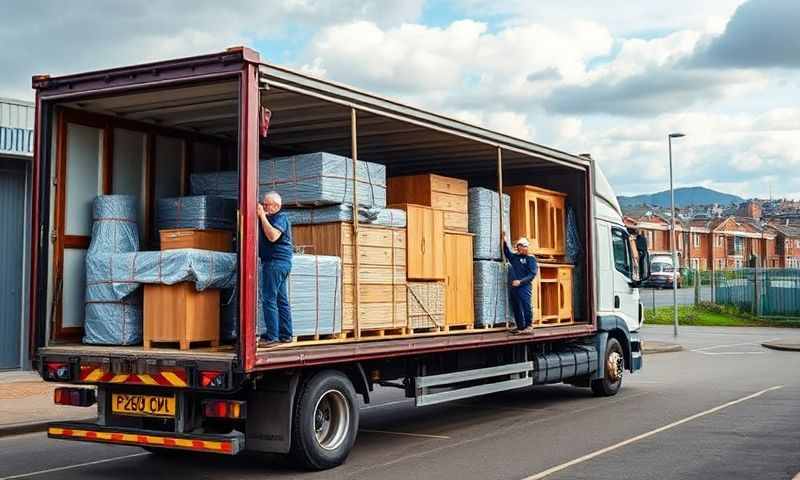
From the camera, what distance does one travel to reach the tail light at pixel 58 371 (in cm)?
877

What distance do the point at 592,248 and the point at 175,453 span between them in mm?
7289

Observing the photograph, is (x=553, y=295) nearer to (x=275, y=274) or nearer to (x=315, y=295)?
(x=315, y=295)

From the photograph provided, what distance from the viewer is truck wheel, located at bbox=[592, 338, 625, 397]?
15000 mm

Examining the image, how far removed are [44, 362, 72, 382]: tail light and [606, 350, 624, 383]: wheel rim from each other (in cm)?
896

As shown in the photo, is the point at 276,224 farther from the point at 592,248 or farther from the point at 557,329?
the point at 592,248

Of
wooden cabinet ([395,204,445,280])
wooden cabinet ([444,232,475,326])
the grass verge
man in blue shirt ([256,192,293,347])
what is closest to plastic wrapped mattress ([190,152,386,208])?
wooden cabinet ([395,204,445,280])

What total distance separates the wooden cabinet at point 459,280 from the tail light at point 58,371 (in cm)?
435

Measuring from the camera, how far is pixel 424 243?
10.7 m

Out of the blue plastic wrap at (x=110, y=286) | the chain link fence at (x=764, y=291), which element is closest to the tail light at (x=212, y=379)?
the blue plastic wrap at (x=110, y=286)

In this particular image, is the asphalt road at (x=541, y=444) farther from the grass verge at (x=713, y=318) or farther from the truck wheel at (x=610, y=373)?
the grass verge at (x=713, y=318)

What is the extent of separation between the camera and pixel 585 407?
13719 mm

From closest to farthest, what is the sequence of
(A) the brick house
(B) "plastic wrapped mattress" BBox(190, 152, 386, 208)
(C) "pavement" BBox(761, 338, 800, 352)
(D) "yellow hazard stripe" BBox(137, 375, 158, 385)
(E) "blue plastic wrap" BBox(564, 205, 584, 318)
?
1. (D) "yellow hazard stripe" BBox(137, 375, 158, 385)
2. (B) "plastic wrapped mattress" BBox(190, 152, 386, 208)
3. (E) "blue plastic wrap" BBox(564, 205, 584, 318)
4. (C) "pavement" BBox(761, 338, 800, 352)
5. (A) the brick house

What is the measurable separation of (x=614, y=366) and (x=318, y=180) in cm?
764

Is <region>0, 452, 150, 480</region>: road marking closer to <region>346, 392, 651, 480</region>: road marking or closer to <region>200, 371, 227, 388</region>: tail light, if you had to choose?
<region>200, 371, 227, 388</region>: tail light
